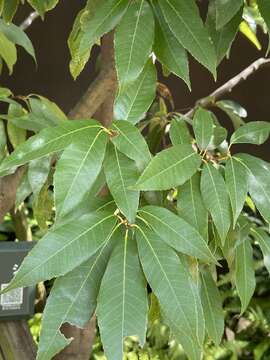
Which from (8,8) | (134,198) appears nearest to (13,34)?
(8,8)

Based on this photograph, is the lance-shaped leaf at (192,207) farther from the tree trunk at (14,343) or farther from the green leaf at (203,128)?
the tree trunk at (14,343)

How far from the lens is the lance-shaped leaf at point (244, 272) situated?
2.22 ft

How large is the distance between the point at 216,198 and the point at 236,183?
0.03 m

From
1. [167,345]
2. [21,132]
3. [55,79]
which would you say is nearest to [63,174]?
[21,132]

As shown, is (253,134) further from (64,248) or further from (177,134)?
(64,248)

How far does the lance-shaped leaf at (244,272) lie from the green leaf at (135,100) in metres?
0.21

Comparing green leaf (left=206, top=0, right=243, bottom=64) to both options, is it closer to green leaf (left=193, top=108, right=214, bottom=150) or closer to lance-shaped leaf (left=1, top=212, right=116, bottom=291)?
green leaf (left=193, top=108, right=214, bottom=150)

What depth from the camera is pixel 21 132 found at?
867 millimetres

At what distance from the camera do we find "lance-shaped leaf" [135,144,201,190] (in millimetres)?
555

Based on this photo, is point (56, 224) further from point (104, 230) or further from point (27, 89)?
point (27, 89)

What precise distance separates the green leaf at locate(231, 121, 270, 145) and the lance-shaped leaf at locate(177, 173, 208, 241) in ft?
0.33

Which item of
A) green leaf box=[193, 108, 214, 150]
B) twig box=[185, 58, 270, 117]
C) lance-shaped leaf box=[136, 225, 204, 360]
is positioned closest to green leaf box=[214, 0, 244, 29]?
green leaf box=[193, 108, 214, 150]

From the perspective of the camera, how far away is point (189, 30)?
598mm

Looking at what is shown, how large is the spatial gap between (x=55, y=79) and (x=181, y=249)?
207cm
